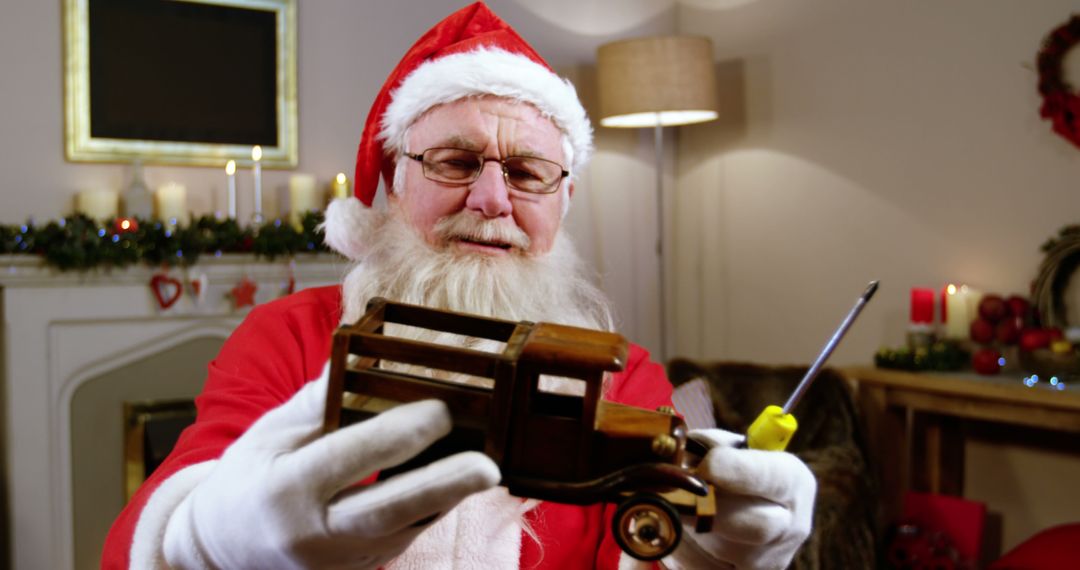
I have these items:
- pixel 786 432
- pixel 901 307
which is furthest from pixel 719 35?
pixel 786 432

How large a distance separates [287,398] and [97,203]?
6.65 feet

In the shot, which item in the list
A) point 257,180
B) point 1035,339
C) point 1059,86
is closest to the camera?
point 1035,339

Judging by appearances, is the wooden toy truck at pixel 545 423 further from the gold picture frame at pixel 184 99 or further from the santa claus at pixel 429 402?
the gold picture frame at pixel 184 99

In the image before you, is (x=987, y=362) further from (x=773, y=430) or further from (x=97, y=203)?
(x=97, y=203)

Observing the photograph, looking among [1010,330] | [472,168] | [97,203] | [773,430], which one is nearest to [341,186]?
[97,203]

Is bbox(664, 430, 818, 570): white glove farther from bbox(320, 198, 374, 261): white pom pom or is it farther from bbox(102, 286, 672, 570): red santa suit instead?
bbox(320, 198, 374, 261): white pom pom

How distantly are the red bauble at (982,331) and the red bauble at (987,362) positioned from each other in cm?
11

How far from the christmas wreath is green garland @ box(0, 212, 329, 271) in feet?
7.64

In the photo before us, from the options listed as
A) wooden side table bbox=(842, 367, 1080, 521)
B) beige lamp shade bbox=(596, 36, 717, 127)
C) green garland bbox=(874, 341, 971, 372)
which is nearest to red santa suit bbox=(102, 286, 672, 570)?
wooden side table bbox=(842, 367, 1080, 521)

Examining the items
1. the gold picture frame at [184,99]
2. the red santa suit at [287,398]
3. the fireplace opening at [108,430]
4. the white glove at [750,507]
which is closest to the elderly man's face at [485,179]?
the red santa suit at [287,398]

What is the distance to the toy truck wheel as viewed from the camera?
2.43 feet

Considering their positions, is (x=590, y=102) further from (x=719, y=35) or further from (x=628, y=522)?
(x=628, y=522)

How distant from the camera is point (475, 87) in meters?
1.38

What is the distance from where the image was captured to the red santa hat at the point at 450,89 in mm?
1396
